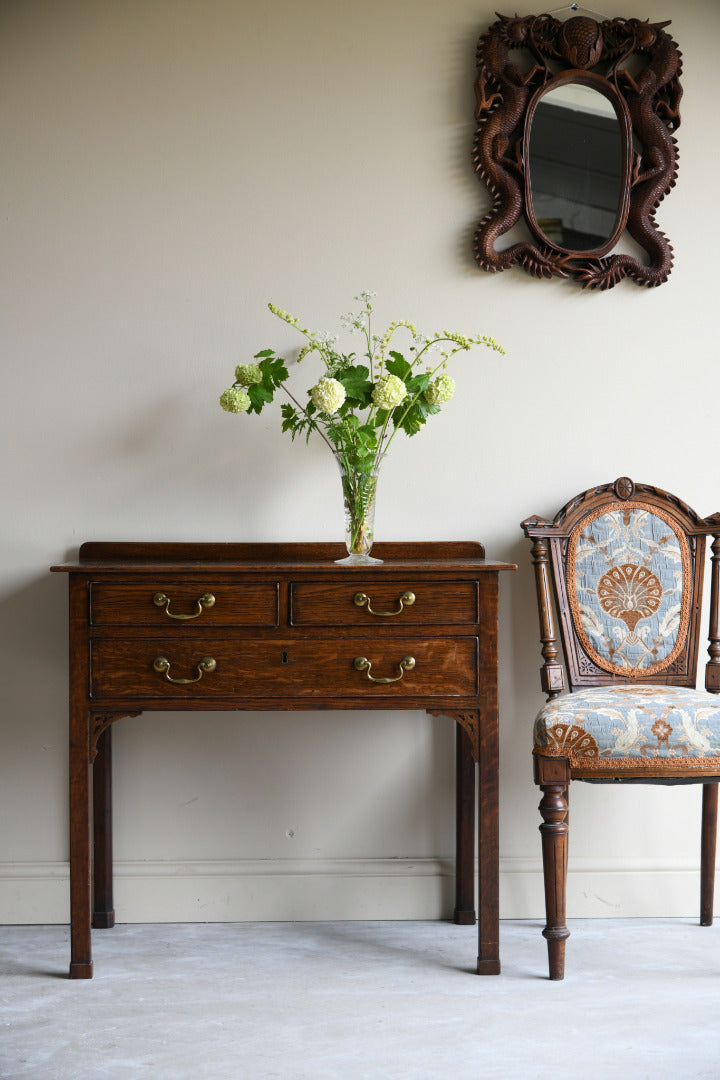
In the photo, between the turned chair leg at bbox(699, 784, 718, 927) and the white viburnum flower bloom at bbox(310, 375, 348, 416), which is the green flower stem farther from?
the turned chair leg at bbox(699, 784, 718, 927)

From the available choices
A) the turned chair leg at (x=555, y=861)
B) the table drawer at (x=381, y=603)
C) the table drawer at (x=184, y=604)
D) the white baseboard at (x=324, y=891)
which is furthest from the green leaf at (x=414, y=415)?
the white baseboard at (x=324, y=891)

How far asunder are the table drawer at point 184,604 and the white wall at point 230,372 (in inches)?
18.1

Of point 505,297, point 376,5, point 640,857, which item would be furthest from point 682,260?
point 640,857

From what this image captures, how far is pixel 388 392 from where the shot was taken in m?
2.30

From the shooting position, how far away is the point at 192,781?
8.65ft

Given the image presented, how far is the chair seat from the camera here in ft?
6.90

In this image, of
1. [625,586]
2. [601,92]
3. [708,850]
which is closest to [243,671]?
[625,586]

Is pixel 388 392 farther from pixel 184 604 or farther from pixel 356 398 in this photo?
pixel 184 604

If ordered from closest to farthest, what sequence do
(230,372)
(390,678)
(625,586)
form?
(390,678) < (625,586) < (230,372)

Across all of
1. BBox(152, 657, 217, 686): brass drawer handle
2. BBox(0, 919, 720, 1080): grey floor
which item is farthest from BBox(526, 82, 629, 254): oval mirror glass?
BBox(0, 919, 720, 1080): grey floor

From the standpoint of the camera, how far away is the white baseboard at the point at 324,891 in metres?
2.57

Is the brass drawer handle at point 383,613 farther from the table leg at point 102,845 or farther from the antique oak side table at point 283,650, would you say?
the table leg at point 102,845

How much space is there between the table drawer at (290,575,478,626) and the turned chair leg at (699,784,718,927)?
859mm

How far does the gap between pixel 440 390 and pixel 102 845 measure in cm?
146
